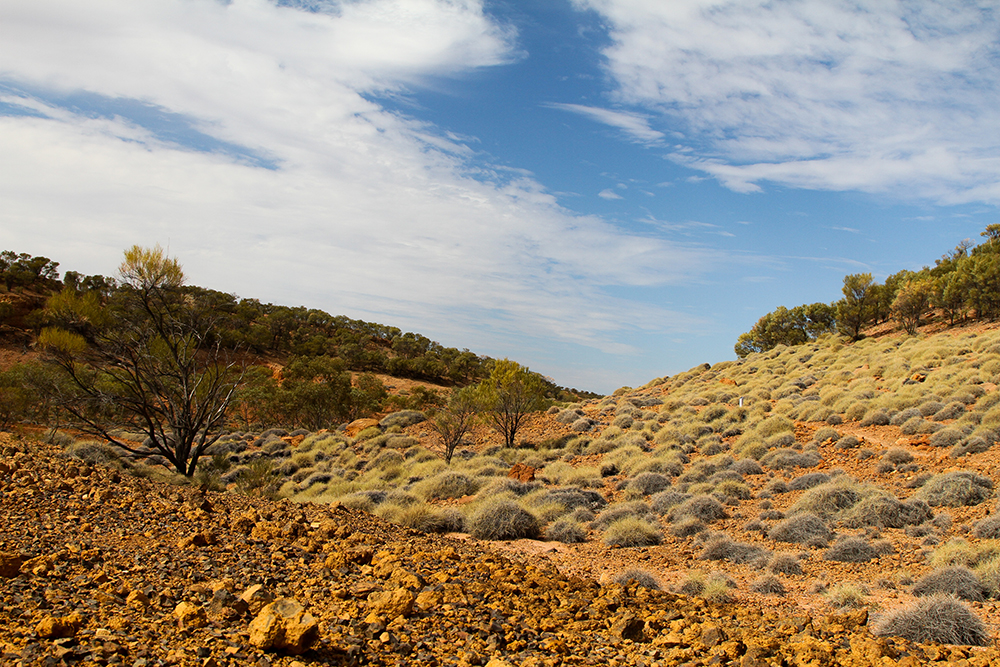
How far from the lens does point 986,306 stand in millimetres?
34125

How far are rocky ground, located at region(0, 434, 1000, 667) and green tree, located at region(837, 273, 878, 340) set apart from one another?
43754mm

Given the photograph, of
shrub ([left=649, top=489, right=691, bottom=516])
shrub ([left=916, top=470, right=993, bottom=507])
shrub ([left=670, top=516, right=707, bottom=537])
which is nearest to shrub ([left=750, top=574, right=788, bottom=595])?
shrub ([left=670, top=516, right=707, bottom=537])

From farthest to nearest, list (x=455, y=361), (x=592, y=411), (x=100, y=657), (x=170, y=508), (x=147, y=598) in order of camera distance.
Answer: (x=455, y=361) → (x=592, y=411) → (x=170, y=508) → (x=147, y=598) → (x=100, y=657)

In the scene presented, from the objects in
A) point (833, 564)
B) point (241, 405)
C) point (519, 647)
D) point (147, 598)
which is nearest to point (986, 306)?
point (833, 564)

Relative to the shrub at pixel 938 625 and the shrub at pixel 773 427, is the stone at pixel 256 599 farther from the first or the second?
the shrub at pixel 773 427

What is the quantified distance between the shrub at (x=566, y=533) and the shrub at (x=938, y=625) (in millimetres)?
5882

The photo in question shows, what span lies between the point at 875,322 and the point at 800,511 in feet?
136

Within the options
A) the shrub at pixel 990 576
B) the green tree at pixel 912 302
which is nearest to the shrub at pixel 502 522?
the shrub at pixel 990 576

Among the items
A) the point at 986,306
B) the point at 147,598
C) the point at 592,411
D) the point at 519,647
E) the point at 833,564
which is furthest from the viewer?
the point at 986,306

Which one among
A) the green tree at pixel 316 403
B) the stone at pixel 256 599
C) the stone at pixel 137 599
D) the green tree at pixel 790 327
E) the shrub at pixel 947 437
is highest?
the green tree at pixel 790 327

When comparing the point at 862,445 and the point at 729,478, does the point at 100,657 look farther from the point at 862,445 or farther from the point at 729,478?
the point at 862,445

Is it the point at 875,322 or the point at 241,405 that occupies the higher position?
the point at 875,322

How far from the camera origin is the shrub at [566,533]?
11.3 meters

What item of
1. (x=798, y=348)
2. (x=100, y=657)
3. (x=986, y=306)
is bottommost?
(x=100, y=657)
